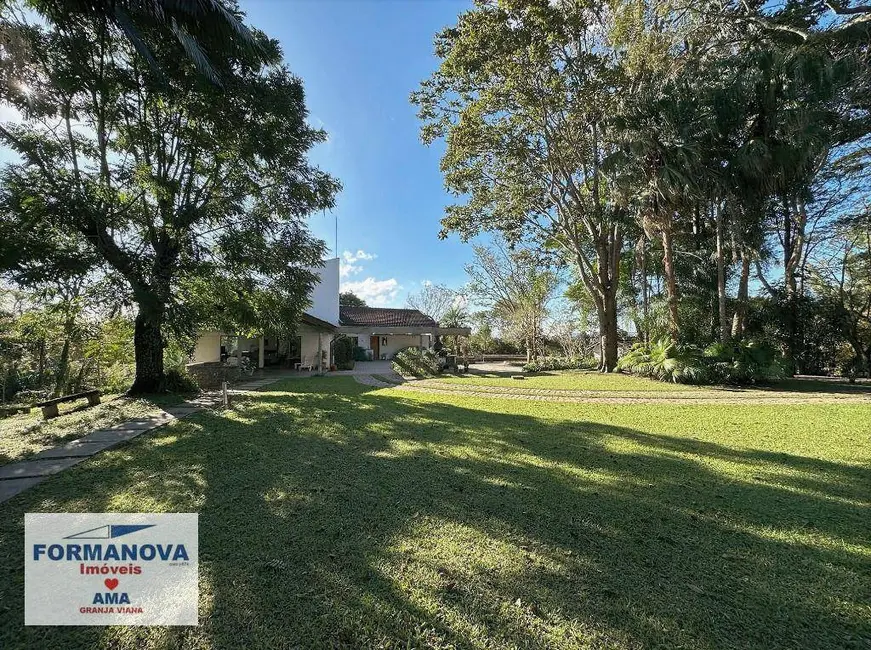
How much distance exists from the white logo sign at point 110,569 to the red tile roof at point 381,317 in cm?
2444

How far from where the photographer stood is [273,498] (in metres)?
3.36

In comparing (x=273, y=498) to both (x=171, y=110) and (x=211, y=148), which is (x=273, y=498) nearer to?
(x=211, y=148)

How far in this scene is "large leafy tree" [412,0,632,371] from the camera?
11078 millimetres

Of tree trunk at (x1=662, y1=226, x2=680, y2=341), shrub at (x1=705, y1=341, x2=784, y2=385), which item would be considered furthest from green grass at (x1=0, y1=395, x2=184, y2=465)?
tree trunk at (x1=662, y1=226, x2=680, y2=341)

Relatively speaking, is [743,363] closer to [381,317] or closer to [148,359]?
[148,359]

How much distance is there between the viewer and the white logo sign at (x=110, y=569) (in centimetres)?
199

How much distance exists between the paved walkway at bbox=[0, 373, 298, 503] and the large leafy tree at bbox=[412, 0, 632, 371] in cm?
1264

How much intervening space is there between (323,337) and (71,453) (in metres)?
14.6

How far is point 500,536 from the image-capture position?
8.76 ft

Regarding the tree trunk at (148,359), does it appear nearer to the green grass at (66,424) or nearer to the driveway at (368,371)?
the green grass at (66,424)

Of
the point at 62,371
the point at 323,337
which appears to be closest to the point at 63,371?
the point at 62,371

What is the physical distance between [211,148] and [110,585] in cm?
982

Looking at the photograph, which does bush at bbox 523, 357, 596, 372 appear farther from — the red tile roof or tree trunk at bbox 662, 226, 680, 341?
the red tile roof

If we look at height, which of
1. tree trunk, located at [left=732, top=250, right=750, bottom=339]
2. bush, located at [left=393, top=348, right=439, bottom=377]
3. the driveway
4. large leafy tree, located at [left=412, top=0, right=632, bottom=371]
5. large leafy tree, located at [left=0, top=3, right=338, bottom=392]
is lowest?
the driveway
